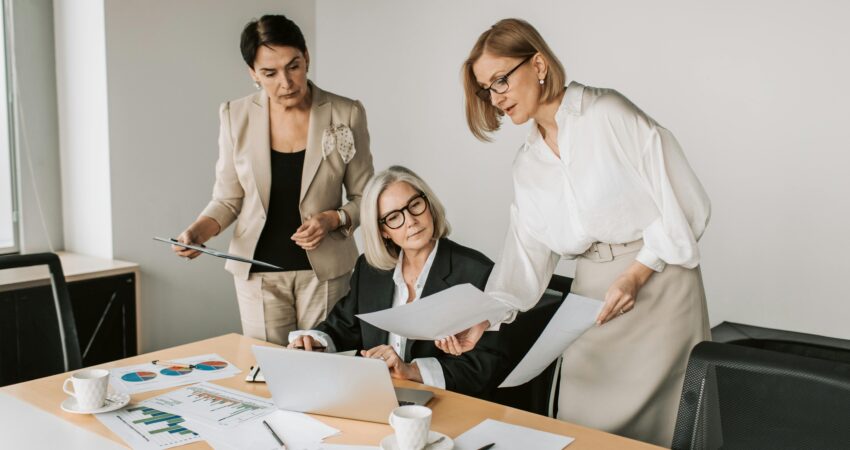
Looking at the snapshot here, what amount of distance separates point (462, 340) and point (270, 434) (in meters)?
0.53

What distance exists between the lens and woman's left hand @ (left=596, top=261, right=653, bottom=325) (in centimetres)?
175

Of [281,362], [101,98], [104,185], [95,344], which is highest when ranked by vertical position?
[101,98]

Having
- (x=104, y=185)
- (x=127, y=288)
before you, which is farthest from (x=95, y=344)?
(x=104, y=185)

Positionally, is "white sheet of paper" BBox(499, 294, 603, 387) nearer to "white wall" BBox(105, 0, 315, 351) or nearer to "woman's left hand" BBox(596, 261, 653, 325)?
"woman's left hand" BBox(596, 261, 653, 325)

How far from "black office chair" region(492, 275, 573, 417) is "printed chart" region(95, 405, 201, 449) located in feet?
2.90

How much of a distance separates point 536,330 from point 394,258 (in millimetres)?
539

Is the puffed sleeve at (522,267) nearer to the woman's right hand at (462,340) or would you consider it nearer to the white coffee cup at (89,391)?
the woman's right hand at (462,340)

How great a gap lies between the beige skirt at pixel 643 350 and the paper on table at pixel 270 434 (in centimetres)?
80

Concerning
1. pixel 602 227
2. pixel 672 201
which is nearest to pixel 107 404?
pixel 602 227

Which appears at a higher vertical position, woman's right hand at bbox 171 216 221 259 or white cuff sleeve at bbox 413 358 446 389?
woman's right hand at bbox 171 216 221 259

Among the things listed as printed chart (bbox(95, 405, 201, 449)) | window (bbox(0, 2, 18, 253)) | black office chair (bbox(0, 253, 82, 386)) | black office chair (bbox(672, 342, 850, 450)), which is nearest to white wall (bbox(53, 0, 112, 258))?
window (bbox(0, 2, 18, 253))

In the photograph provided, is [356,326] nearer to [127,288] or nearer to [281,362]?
[281,362]

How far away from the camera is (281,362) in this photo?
1501 mm

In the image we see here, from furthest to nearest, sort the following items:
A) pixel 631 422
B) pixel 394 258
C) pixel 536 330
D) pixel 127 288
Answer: pixel 127 288
pixel 536 330
pixel 394 258
pixel 631 422
